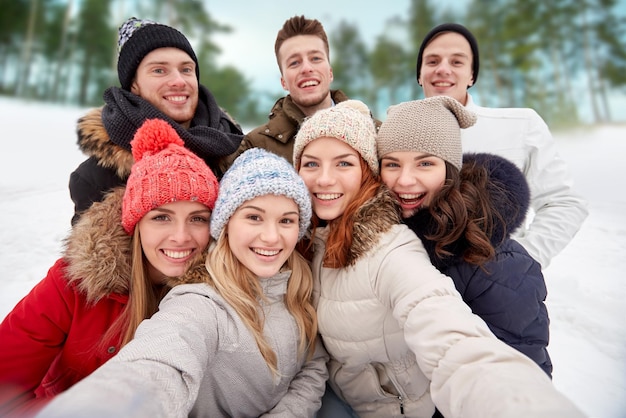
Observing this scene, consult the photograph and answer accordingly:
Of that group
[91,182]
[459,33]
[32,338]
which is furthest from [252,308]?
[459,33]

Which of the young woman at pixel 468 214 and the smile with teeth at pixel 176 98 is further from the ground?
the smile with teeth at pixel 176 98

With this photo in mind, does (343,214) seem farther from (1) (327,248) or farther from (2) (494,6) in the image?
(2) (494,6)

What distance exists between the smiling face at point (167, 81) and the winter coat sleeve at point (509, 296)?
2.02 m

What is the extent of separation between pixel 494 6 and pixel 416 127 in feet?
54.7

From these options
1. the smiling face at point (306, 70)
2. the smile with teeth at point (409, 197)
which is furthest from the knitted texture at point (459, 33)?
the smile with teeth at point (409, 197)

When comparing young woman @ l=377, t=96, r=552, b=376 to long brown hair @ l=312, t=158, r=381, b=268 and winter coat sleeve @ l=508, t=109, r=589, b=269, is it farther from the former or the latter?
winter coat sleeve @ l=508, t=109, r=589, b=269

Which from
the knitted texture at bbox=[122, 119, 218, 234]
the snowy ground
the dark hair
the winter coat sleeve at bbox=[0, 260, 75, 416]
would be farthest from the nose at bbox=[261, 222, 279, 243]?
the snowy ground

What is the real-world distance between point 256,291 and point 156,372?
2.06ft

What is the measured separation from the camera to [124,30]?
7.79ft

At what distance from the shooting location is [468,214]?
1.56 meters

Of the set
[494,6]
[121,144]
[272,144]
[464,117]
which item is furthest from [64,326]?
[494,6]

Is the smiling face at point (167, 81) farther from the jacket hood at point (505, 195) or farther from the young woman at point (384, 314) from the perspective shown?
the jacket hood at point (505, 195)

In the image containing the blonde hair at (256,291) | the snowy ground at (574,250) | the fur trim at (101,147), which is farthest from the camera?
the snowy ground at (574,250)

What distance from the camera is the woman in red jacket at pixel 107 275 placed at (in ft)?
5.05
